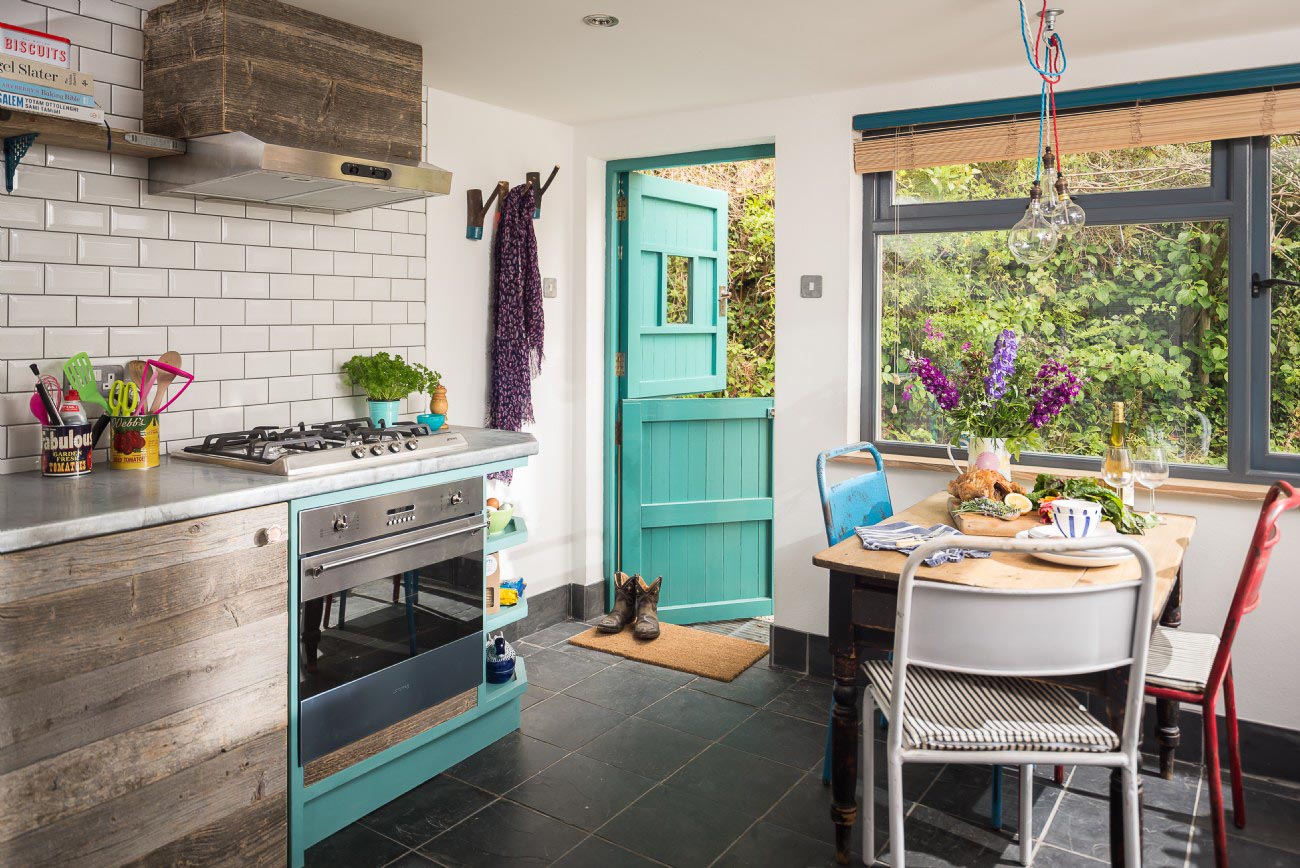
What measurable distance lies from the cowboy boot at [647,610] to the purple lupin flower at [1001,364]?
1.88 metres

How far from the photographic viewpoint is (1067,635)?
6.25 feet

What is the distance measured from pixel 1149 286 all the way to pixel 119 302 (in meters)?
3.38

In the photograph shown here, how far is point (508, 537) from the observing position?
10.6 ft

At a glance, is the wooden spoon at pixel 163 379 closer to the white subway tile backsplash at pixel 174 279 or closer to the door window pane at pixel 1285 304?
the white subway tile backsplash at pixel 174 279

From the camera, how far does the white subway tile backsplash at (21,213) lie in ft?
7.90

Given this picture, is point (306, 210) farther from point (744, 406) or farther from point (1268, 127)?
point (1268, 127)

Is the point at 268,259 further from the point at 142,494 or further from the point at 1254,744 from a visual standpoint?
the point at 1254,744

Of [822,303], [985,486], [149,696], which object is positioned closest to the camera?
[149,696]

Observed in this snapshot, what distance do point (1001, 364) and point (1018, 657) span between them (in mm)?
1277

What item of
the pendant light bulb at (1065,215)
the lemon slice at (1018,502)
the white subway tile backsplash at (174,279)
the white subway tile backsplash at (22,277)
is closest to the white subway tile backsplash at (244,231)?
the white subway tile backsplash at (174,279)

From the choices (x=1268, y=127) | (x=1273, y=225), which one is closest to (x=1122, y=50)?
(x=1268, y=127)

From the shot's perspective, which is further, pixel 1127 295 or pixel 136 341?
pixel 1127 295

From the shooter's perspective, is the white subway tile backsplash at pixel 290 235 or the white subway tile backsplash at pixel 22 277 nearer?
the white subway tile backsplash at pixel 22 277

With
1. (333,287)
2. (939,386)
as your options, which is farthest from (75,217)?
(939,386)
